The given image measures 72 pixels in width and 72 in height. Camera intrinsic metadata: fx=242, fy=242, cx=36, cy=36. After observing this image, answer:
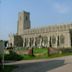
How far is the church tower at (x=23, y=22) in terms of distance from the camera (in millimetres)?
125200

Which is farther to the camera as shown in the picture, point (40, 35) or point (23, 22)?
point (23, 22)

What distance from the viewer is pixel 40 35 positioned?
4232 inches

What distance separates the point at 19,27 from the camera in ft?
422

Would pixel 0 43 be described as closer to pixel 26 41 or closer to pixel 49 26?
pixel 49 26

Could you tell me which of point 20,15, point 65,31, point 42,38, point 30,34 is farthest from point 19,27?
point 65,31

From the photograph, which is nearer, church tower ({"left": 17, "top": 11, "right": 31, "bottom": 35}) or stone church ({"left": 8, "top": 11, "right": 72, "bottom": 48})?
stone church ({"left": 8, "top": 11, "right": 72, "bottom": 48})

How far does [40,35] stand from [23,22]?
2170 centimetres

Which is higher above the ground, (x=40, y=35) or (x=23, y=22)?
(x=23, y=22)

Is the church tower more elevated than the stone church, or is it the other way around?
the church tower

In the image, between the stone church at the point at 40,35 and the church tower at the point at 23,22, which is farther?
the church tower at the point at 23,22

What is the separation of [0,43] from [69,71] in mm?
6183

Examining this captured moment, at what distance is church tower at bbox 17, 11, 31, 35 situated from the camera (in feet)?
411

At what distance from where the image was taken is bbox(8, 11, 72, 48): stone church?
93619 millimetres

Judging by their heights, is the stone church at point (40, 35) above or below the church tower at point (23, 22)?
below
